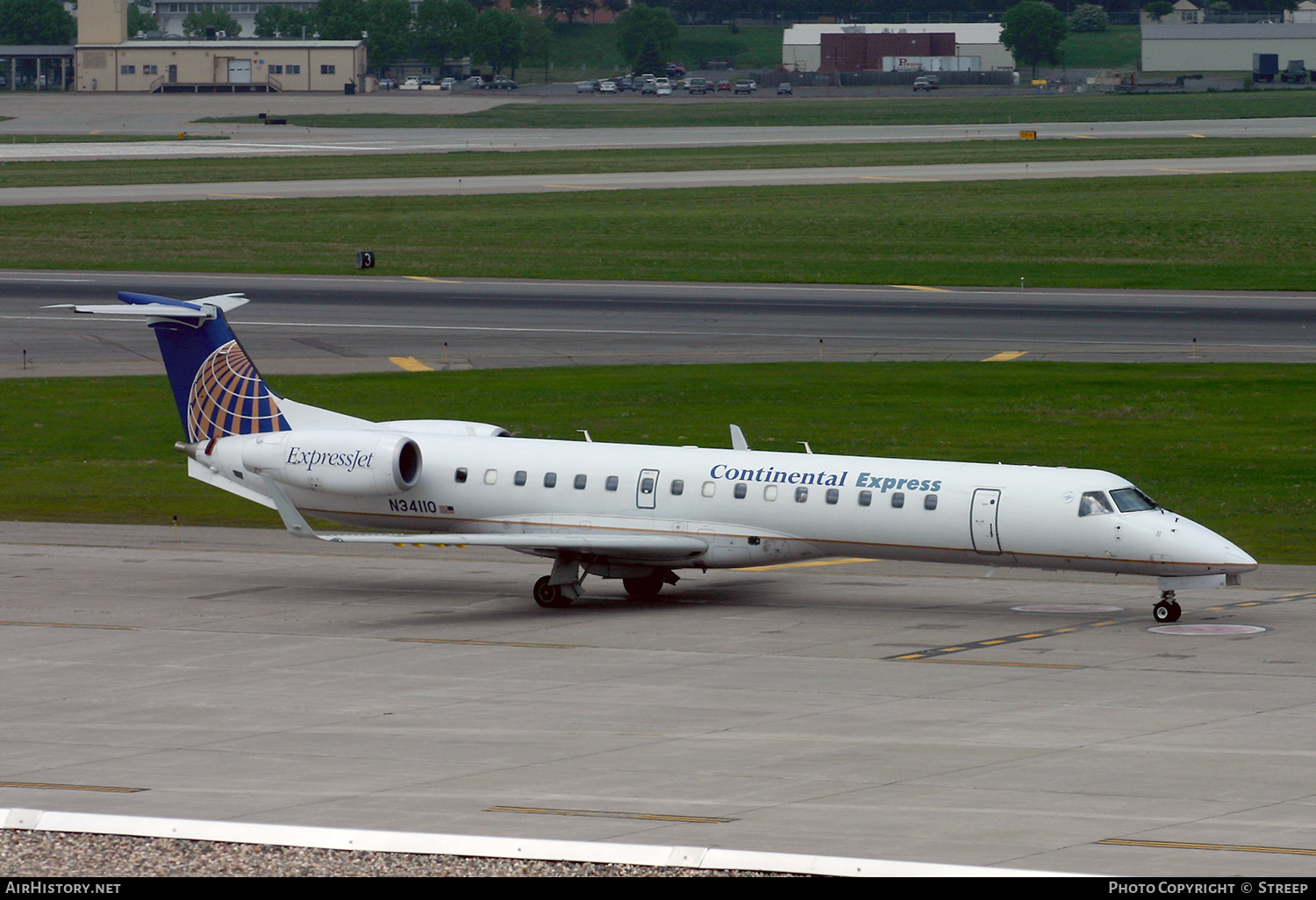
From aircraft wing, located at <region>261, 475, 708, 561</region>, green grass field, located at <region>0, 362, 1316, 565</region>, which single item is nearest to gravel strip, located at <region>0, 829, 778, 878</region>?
aircraft wing, located at <region>261, 475, 708, 561</region>

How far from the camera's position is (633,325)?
7169 cm

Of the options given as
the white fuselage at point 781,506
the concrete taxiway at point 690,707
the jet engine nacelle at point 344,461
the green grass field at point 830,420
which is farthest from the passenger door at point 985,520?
the jet engine nacelle at point 344,461

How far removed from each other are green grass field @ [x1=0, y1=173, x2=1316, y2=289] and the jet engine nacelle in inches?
1975

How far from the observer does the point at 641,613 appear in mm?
34531

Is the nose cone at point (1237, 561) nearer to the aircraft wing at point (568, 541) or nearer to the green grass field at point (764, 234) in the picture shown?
the aircraft wing at point (568, 541)

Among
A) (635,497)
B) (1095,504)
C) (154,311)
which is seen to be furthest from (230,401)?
(1095,504)

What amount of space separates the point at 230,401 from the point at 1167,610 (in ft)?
61.9

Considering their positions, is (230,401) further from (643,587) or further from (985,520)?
(985,520)

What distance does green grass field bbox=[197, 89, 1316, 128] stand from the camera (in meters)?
173

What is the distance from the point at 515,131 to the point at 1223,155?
6882 cm

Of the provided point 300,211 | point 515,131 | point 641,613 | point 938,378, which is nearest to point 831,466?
point 641,613

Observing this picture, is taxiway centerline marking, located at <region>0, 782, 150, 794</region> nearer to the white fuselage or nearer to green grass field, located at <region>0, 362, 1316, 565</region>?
the white fuselage

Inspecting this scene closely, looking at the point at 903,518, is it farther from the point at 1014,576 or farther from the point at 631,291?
the point at 631,291

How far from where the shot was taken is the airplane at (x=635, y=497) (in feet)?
105
